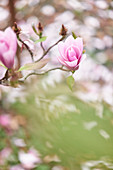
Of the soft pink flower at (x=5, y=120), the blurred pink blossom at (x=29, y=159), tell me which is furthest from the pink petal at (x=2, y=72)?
the soft pink flower at (x=5, y=120)

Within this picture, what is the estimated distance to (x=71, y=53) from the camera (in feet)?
1.35

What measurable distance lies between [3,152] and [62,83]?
2.36 feet

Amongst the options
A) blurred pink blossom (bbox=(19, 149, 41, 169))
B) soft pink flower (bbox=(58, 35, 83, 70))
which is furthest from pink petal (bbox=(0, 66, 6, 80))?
blurred pink blossom (bbox=(19, 149, 41, 169))

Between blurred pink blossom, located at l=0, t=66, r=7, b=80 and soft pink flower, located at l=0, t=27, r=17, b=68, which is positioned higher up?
→ blurred pink blossom, located at l=0, t=66, r=7, b=80

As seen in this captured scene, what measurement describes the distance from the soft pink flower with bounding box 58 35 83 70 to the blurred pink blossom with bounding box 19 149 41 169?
3.12ft

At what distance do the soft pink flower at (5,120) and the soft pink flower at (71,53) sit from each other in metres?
1.17

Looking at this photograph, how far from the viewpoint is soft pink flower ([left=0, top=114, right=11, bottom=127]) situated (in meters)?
1.51

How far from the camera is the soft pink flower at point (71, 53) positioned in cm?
41

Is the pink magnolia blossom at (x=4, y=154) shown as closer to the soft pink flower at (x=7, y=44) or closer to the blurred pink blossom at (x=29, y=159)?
the blurred pink blossom at (x=29, y=159)

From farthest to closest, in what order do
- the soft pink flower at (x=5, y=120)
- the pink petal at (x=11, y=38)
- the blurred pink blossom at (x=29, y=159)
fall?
the soft pink flower at (x=5, y=120) < the blurred pink blossom at (x=29, y=159) < the pink petal at (x=11, y=38)

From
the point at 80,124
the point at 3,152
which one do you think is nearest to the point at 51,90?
the point at 80,124

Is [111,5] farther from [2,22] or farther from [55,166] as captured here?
[55,166]

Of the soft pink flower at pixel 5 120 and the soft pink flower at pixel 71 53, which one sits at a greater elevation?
the soft pink flower at pixel 5 120

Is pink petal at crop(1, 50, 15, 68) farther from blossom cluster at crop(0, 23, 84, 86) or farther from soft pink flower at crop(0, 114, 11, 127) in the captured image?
soft pink flower at crop(0, 114, 11, 127)
